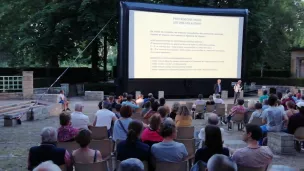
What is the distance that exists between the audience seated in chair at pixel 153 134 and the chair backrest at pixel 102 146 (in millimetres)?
637

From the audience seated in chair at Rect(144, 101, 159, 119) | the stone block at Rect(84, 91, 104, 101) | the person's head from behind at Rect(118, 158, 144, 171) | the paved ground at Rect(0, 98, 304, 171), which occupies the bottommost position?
the paved ground at Rect(0, 98, 304, 171)

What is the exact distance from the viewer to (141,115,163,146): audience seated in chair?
502 centimetres

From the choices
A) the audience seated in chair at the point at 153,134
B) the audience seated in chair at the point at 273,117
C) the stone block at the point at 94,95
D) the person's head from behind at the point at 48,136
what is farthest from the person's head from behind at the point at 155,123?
the stone block at the point at 94,95

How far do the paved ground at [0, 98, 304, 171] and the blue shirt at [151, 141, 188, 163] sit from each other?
2.88 metres

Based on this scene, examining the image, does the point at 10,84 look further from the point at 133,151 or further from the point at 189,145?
the point at 133,151

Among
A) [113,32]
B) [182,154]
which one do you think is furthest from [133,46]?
[182,154]

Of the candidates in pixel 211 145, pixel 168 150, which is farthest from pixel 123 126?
pixel 211 145

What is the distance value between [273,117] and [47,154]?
5.00m

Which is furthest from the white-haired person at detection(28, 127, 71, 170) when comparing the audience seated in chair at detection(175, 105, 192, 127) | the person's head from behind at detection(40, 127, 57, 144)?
the audience seated in chair at detection(175, 105, 192, 127)

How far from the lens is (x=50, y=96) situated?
1777 cm

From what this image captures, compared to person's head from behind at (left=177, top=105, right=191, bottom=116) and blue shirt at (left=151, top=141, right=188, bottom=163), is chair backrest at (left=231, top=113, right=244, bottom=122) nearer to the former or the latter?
person's head from behind at (left=177, top=105, right=191, bottom=116)

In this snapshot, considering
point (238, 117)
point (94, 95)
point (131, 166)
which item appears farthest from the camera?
point (94, 95)

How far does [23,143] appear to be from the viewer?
27.6 feet

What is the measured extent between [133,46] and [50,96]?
191 inches
